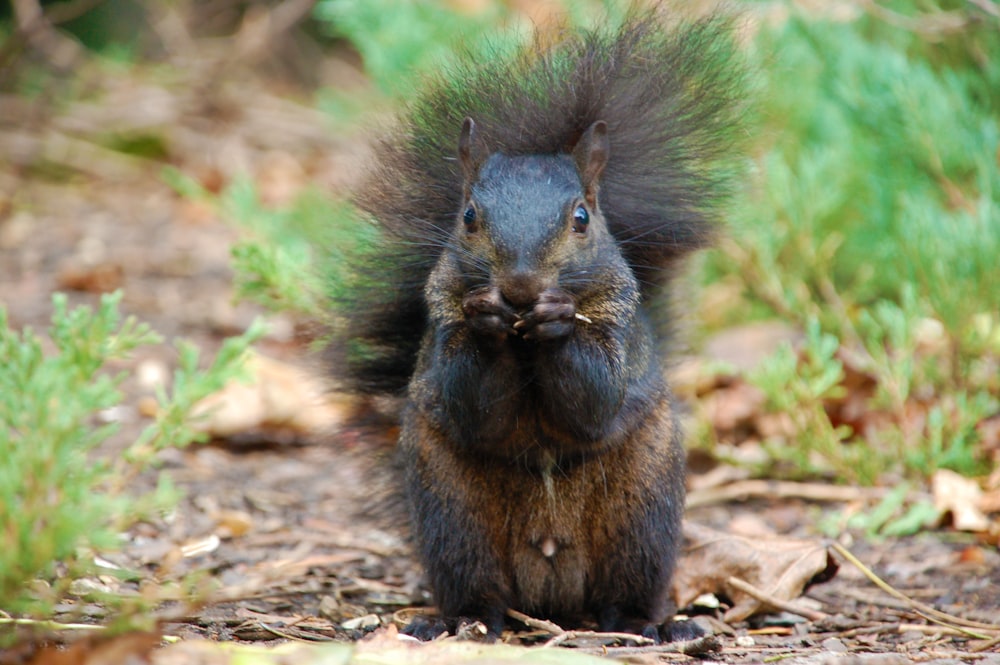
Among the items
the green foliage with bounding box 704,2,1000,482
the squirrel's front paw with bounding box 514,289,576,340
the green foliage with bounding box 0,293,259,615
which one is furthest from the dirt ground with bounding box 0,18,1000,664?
the squirrel's front paw with bounding box 514,289,576,340

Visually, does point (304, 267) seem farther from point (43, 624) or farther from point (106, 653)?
point (106, 653)

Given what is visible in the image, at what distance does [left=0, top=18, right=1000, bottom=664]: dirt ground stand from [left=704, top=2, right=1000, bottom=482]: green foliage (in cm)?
51

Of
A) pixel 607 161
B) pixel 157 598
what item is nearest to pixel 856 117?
pixel 607 161

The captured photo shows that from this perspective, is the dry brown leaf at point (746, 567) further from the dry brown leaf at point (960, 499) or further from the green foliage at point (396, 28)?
the green foliage at point (396, 28)

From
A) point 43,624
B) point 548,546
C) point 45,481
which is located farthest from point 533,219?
point 43,624

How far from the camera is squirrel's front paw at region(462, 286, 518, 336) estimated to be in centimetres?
293

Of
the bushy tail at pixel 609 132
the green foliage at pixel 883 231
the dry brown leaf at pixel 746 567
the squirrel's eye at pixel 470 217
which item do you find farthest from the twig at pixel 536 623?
the green foliage at pixel 883 231

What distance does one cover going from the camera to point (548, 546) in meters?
3.31

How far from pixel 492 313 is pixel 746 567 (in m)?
1.35

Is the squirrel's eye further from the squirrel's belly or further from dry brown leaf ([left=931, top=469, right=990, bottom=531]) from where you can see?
dry brown leaf ([left=931, top=469, right=990, bottom=531])

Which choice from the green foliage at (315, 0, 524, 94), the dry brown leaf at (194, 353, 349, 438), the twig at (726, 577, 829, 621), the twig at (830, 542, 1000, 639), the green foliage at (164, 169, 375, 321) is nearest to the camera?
the twig at (830, 542, 1000, 639)

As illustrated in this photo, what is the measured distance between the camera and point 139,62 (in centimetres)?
1068

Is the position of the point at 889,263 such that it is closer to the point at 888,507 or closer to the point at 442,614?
the point at 888,507

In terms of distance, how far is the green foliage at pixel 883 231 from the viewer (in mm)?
4711
